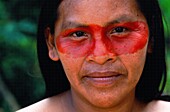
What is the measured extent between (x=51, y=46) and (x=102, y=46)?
0.36 meters

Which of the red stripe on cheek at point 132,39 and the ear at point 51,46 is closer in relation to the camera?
the red stripe on cheek at point 132,39

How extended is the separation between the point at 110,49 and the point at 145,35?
0.21m

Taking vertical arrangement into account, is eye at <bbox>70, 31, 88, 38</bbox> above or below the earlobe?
above

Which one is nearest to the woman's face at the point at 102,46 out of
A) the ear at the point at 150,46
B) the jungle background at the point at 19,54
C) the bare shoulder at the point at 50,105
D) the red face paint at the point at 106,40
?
the red face paint at the point at 106,40

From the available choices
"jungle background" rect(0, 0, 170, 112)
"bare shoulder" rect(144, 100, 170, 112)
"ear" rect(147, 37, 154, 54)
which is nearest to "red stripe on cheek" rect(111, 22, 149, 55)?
"ear" rect(147, 37, 154, 54)

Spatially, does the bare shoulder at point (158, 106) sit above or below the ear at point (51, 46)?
below

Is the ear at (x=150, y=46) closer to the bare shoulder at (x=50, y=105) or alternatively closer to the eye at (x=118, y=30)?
the eye at (x=118, y=30)

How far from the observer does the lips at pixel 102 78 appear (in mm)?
2844

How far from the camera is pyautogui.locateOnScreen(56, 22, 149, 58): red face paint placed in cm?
282

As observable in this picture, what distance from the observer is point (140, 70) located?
2941 mm

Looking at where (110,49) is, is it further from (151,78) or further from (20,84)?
(20,84)

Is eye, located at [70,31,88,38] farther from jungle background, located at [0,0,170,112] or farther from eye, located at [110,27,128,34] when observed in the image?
jungle background, located at [0,0,170,112]

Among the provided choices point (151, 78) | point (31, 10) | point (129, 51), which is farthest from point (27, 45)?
point (129, 51)

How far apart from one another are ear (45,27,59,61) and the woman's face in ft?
0.32
